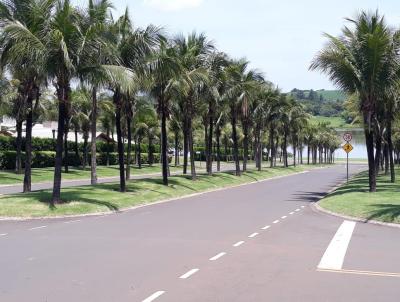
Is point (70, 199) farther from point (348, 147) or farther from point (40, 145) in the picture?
point (40, 145)

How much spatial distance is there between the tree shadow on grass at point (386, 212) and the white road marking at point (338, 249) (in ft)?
4.91

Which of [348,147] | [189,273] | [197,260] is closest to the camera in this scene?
[189,273]

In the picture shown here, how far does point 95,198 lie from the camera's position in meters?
23.0

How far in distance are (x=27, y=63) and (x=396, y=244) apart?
1410 cm

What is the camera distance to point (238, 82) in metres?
45.7

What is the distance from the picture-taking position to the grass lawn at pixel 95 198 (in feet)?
64.0

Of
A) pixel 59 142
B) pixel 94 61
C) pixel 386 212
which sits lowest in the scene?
pixel 386 212

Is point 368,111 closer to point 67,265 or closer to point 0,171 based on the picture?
point 67,265

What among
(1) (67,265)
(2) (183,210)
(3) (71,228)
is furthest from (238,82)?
(1) (67,265)

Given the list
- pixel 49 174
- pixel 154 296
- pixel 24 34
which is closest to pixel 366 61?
pixel 24 34

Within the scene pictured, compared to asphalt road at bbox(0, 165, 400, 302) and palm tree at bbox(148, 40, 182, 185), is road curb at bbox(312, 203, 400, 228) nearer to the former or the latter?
asphalt road at bbox(0, 165, 400, 302)

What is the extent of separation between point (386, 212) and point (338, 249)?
707cm

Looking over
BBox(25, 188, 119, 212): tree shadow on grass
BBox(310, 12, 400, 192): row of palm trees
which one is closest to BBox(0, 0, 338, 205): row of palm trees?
BBox(25, 188, 119, 212): tree shadow on grass

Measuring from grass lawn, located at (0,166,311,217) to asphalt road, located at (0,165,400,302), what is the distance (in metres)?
1.77
